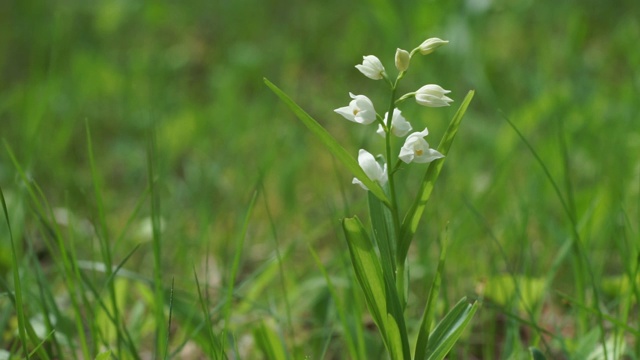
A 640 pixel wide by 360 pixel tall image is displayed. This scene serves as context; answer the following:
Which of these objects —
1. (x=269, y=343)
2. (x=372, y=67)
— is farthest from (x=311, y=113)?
(x=372, y=67)

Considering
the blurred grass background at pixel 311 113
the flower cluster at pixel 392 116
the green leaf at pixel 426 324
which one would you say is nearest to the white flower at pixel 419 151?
the flower cluster at pixel 392 116

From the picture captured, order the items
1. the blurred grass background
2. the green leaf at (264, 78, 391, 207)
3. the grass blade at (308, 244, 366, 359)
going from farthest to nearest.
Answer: the blurred grass background < the grass blade at (308, 244, 366, 359) < the green leaf at (264, 78, 391, 207)

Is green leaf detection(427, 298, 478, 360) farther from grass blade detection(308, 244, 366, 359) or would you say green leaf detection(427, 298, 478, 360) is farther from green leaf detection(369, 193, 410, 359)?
grass blade detection(308, 244, 366, 359)

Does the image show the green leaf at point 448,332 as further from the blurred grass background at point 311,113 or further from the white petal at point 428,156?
the blurred grass background at point 311,113

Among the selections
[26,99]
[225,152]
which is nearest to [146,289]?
[225,152]

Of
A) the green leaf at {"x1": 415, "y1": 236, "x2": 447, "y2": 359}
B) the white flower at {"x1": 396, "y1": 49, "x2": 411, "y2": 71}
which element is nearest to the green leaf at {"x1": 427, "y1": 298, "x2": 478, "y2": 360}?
the green leaf at {"x1": 415, "y1": 236, "x2": 447, "y2": 359}

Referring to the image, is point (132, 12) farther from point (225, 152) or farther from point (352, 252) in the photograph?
point (352, 252)
